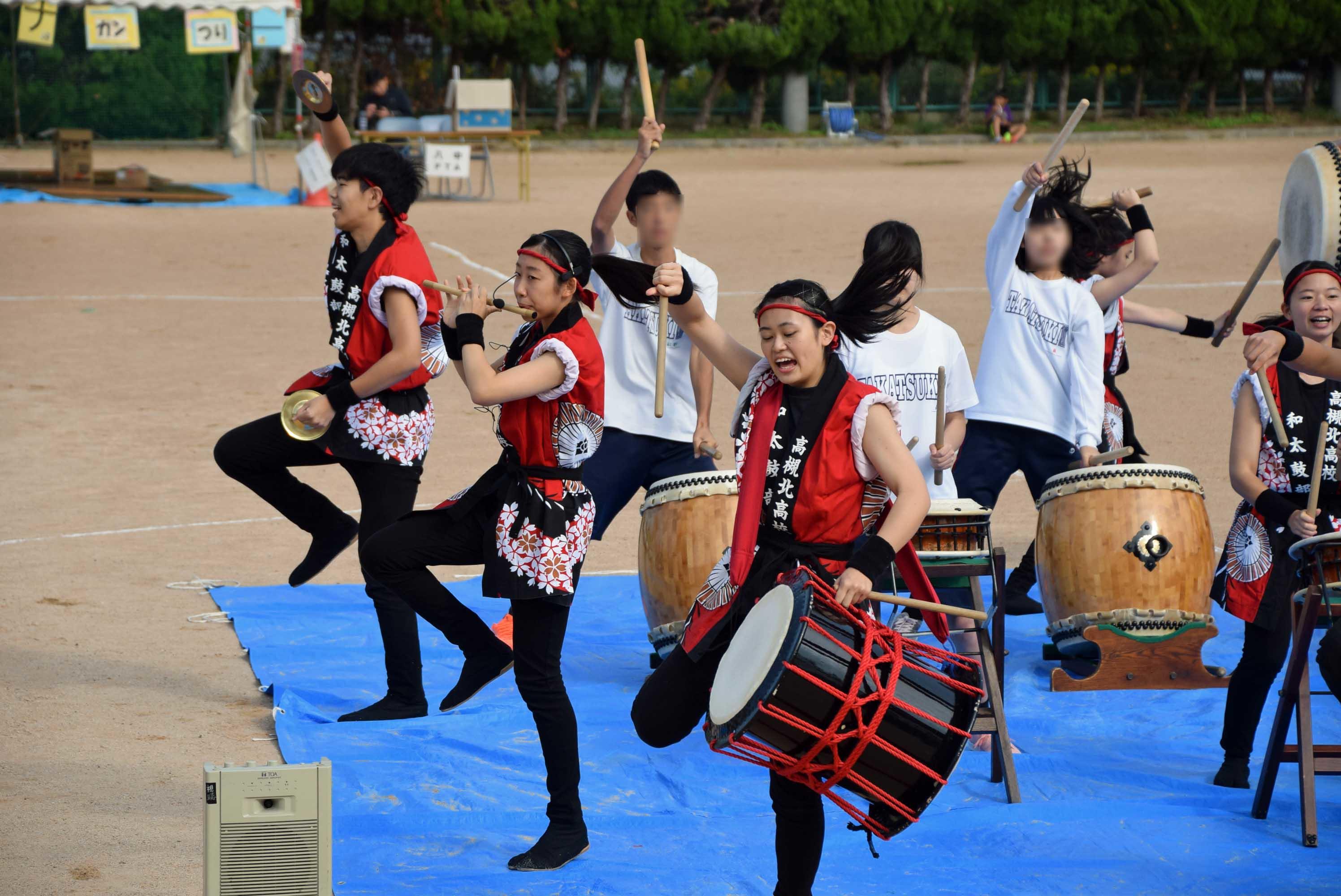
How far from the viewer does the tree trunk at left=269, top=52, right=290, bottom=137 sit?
33.2 meters

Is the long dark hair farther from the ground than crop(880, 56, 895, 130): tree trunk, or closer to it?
closer to it

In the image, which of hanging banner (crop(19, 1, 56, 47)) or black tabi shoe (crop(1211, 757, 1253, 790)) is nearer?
black tabi shoe (crop(1211, 757, 1253, 790))

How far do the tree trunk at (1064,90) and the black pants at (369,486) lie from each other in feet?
113

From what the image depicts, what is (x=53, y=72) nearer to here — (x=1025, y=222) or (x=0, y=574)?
(x=0, y=574)

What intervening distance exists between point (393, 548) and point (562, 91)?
32.1 metres

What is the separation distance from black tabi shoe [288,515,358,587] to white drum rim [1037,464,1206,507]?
249 cm

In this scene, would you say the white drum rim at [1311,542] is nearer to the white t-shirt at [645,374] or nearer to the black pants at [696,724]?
the black pants at [696,724]

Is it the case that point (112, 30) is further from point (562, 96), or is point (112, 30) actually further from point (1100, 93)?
point (1100, 93)

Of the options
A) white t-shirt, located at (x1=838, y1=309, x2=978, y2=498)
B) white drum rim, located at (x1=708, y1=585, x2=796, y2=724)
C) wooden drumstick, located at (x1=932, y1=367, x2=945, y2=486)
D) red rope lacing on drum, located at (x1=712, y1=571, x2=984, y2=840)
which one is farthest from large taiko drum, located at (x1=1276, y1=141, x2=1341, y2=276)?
white drum rim, located at (x1=708, y1=585, x2=796, y2=724)

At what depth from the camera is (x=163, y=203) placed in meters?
21.6

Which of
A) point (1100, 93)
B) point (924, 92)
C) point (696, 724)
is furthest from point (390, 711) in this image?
point (1100, 93)

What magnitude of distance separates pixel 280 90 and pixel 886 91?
1393 centimetres

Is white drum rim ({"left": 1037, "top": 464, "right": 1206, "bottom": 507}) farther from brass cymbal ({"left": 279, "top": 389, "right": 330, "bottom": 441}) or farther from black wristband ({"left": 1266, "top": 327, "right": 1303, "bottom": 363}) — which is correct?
brass cymbal ({"left": 279, "top": 389, "right": 330, "bottom": 441})

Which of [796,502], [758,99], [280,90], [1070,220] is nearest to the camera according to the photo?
[796,502]
